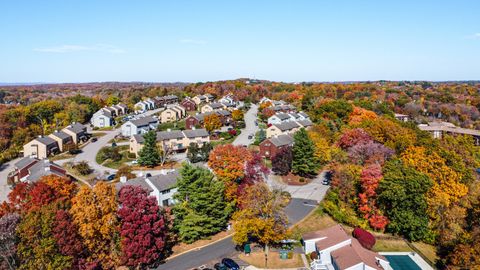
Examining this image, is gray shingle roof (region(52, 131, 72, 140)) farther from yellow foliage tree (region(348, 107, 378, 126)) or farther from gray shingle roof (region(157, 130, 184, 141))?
yellow foliage tree (region(348, 107, 378, 126))

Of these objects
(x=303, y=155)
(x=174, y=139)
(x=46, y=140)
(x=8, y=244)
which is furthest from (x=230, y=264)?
(x=46, y=140)

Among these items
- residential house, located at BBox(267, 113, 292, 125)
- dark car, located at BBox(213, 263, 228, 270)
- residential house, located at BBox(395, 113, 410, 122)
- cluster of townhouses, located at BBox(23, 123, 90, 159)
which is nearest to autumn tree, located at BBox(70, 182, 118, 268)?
dark car, located at BBox(213, 263, 228, 270)

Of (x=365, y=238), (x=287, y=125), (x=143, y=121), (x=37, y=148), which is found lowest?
(x=365, y=238)

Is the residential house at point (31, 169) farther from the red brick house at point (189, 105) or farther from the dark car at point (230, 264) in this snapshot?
the red brick house at point (189, 105)

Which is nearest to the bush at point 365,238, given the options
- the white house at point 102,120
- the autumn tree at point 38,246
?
the autumn tree at point 38,246

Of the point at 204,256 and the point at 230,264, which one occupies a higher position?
the point at 230,264

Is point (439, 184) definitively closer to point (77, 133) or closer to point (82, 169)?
point (82, 169)

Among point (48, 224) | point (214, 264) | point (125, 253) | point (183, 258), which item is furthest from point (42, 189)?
point (214, 264)
